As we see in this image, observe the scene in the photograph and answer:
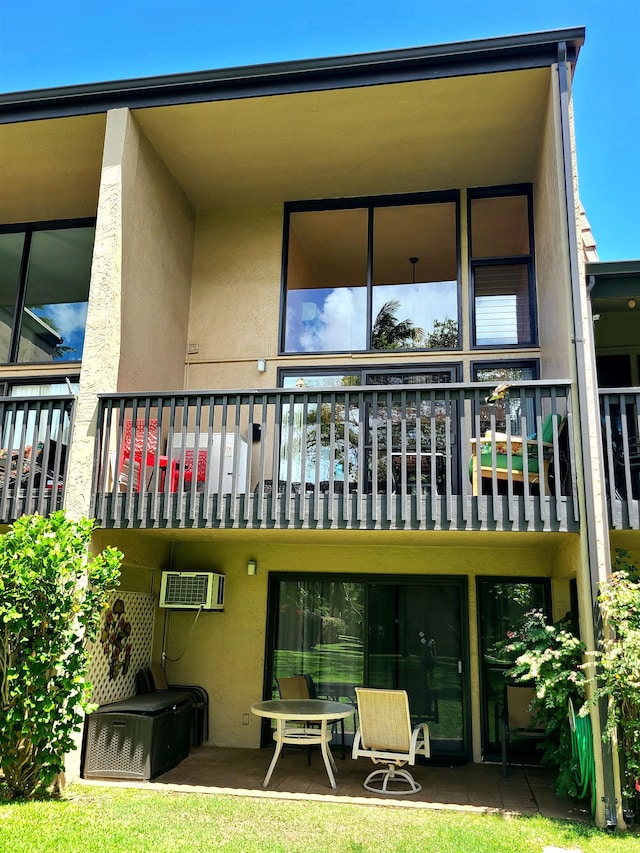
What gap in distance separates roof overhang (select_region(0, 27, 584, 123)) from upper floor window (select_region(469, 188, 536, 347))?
2139 mm

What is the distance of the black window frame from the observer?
8.29m

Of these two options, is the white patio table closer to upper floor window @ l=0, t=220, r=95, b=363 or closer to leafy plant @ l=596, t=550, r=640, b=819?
leafy plant @ l=596, t=550, r=640, b=819


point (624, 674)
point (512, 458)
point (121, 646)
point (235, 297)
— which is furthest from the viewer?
point (235, 297)

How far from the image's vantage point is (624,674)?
5.09 metres

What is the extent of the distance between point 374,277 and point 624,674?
536 cm

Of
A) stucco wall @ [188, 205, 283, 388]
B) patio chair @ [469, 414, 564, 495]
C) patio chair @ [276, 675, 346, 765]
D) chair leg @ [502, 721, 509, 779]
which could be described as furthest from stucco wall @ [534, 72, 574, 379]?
patio chair @ [276, 675, 346, 765]

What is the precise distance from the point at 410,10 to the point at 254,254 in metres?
3.59

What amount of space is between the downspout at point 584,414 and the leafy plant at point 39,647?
3.88 meters

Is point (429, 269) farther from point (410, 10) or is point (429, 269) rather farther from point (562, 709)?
point (562, 709)

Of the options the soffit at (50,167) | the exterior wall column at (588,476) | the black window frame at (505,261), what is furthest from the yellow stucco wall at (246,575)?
the soffit at (50,167)

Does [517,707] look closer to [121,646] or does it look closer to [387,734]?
[387,734]

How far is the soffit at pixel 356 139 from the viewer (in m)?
7.16

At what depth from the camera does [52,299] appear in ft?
30.6

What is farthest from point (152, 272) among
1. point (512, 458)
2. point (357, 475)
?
point (512, 458)
